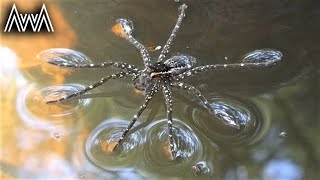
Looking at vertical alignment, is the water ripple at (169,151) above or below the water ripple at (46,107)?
below

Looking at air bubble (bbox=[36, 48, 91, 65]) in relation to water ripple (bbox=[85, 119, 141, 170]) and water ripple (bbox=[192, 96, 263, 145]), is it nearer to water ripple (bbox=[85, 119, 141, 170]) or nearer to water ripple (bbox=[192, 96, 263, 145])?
water ripple (bbox=[85, 119, 141, 170])

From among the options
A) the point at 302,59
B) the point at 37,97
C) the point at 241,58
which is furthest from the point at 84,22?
the point at 302,59

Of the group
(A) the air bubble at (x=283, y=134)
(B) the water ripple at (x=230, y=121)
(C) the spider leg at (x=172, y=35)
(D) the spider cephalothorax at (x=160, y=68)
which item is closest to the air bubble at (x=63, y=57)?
(D) the spider cephalothorax at (x=160, y=68)

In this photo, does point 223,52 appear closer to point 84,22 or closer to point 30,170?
point 84,22

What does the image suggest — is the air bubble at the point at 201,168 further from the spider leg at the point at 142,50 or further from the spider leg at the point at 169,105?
the spider leg at the point at 142,50

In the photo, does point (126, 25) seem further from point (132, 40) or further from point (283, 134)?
point (283, 134)

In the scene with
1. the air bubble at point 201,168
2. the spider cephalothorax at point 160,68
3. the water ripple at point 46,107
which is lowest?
the air bubble at point 201,168

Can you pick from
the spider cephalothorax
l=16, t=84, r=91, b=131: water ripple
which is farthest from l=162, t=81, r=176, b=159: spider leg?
l=16, t=84, r=91, b=131: water ripple
